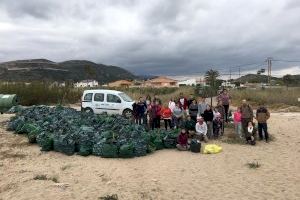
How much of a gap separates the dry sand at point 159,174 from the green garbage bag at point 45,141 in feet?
0.81

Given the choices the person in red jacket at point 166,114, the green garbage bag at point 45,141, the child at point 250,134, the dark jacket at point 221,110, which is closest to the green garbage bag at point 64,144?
the green garbage bag at point 45,141

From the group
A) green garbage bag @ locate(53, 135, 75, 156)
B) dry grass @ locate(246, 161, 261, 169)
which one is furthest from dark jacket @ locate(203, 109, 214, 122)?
green garbage bag @ locate(53, 135, 75, 156)

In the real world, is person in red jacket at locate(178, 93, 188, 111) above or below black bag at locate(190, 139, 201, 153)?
above

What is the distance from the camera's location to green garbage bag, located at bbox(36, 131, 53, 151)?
16.0 m

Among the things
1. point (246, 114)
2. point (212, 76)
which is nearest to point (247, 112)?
point (246, 114)

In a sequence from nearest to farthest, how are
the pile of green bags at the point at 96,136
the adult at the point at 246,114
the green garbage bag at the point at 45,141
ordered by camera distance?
1. the pile of green bags at the point at 96,136
2. the green garbage bag at the point at 45,141
3. the adult at the point at 246,114

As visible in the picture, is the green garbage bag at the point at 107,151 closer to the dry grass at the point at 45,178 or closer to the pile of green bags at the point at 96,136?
the pile of green bags at the point at 96,136

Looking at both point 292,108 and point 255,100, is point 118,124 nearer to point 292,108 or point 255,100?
point 292,108

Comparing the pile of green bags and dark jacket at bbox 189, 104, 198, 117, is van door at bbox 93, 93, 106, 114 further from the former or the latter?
dark jacket at bbox 189, 104, 198, 117

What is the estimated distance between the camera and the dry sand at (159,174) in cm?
1043

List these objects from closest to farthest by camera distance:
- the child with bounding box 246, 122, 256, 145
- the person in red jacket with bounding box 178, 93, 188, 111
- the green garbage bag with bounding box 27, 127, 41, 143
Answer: the child with bounding box 246, 122, 256, 145 < the green garbage bag with bounding box 27, 127, 41, 143 < the person in red jacket with bounding box 178, 93, 188, 111

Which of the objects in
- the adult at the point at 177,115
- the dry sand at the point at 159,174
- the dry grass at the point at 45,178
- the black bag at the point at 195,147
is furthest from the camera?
the adult at the point at 177,115

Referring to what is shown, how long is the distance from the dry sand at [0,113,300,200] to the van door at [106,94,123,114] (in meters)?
7.84

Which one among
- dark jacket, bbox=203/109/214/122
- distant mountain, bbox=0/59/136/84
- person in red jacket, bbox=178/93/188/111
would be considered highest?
distant mountain, bbox=0/59/136/84
